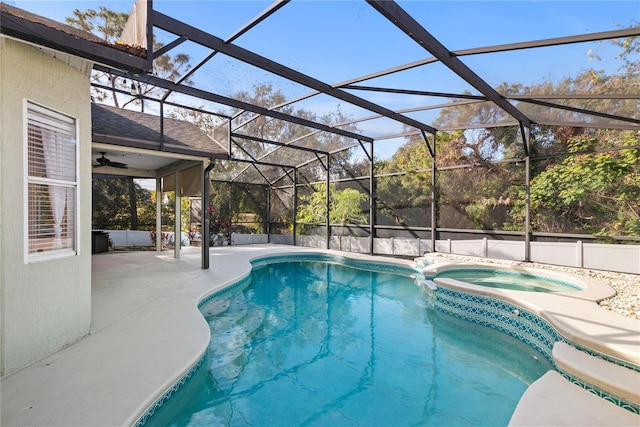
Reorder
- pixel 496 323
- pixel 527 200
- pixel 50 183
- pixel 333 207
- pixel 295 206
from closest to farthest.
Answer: pixel 50 183 → pixel 496 323 → pixel 527 200 → pixel 333 207 → pixel 295 206

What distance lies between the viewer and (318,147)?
12188 millimetres

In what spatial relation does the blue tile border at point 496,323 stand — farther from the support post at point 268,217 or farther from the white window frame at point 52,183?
the support post at point 268,217

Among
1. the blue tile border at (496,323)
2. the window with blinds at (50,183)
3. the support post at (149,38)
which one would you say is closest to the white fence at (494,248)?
the blue tile border at (496,323)

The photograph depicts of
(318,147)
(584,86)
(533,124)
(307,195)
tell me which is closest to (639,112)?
(584,86)

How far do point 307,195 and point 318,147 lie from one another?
3060 millimetres

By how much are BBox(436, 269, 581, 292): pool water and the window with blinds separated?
7.52 m

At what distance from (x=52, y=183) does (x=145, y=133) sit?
419 centimetres

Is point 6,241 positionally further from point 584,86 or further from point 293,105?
point 584,86

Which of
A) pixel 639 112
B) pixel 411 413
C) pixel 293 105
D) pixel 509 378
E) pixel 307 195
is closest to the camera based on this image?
pixel 411 413

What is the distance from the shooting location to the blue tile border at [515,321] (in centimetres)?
305

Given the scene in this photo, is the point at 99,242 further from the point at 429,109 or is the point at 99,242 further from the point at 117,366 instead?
the point at 429,109

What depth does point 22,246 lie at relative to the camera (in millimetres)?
2852

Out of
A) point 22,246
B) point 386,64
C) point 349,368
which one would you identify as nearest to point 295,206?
point 386,64

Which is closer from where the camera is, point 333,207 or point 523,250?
point 523,250
